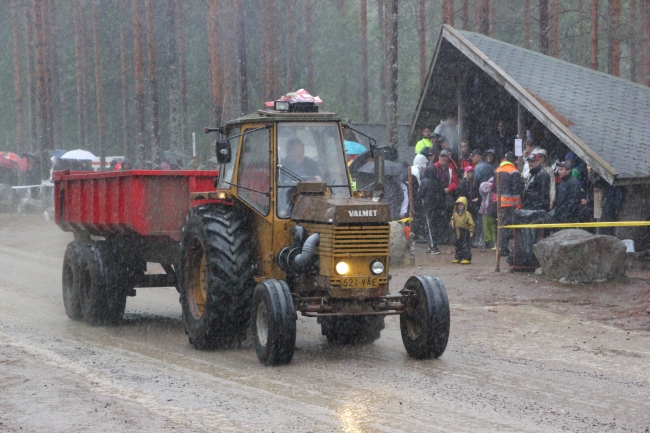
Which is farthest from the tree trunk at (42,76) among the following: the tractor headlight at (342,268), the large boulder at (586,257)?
the tractor headlight at (342,268)

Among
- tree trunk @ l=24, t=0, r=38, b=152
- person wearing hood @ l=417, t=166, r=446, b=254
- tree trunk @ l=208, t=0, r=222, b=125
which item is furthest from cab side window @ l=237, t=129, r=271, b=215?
tree trunk @ l=24, t=0, r=38, b=152

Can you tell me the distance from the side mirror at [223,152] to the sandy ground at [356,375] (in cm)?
208

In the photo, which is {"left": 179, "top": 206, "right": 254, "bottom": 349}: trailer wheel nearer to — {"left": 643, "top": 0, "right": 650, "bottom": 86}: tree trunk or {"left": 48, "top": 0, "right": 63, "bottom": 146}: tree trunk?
{"left": 643, "top": 0, "right": 650, "bottom": 86}: tree trunk

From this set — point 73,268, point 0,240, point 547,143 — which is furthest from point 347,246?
A: point 0,240

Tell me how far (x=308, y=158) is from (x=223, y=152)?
93 centimetres

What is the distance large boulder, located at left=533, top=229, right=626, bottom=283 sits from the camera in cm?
1466

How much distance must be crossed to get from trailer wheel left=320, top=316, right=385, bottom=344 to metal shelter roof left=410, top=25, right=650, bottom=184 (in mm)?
7432

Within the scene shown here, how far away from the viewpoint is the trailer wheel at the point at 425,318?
9.34 m

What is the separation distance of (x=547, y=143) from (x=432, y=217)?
190 inches

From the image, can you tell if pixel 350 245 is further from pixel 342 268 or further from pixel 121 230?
pixel 121 230

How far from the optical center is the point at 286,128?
33.0 ft

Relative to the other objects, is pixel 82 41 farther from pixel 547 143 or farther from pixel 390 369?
A: pixel 390 369

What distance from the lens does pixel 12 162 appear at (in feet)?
129

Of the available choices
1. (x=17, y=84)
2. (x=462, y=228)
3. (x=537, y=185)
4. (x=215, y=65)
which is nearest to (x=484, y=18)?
(x=215, y=65)
